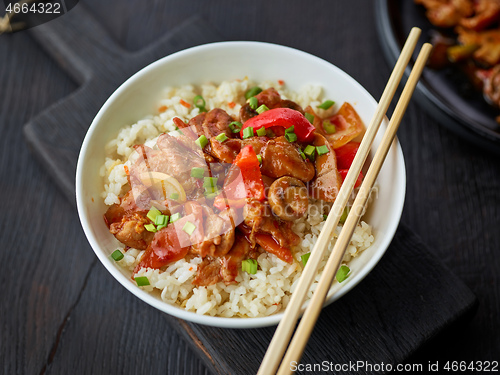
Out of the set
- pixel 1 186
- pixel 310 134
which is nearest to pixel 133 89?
pixel 310 134

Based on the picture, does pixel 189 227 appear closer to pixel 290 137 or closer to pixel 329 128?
pixel 290 137

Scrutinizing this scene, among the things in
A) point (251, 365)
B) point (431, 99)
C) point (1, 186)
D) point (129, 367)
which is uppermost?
point (431, 99)

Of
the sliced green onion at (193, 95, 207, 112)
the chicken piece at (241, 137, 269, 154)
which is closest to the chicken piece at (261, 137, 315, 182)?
the chicken piece at (241, 137, 269, 154)

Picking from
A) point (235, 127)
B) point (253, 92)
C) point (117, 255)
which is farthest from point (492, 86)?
point (117, 255)

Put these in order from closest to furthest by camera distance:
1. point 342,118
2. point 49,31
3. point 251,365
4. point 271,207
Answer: point 271,207 < point 251,365 < point 342,118 < point 49,31

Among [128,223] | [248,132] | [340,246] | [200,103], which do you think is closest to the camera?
[340,246]

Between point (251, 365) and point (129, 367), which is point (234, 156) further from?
point (129, 367)
